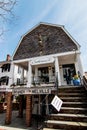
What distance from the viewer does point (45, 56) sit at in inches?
471

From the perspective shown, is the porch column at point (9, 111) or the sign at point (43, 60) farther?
the sign at point (43, 60)

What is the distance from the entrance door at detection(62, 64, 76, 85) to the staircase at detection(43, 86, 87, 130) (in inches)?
215

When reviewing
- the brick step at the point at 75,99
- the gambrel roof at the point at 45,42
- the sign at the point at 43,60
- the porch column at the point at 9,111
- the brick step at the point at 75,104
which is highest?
the gambrel roof at the point at 45,42

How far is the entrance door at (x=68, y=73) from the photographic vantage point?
13.7 meters

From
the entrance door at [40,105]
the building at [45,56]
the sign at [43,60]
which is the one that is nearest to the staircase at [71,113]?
the building at [45,56]

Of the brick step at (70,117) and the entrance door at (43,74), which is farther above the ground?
the entrance door at (43,74)

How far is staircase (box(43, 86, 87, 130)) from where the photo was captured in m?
5.18

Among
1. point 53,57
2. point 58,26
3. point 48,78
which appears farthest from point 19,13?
point 48,78

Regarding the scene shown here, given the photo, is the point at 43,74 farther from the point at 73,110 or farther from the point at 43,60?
the point at 73,110

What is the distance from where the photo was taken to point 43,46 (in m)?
12.5

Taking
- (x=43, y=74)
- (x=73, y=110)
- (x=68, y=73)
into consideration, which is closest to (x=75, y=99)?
(x=73, y=110)

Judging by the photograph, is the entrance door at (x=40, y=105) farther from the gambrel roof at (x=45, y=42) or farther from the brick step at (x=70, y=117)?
the brick step at (x=70, y=117)

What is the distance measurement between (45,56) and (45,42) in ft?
5.33

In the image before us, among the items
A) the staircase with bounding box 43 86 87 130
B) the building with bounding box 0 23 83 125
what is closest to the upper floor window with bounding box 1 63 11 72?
the building with bounding box 0 23 83 125
